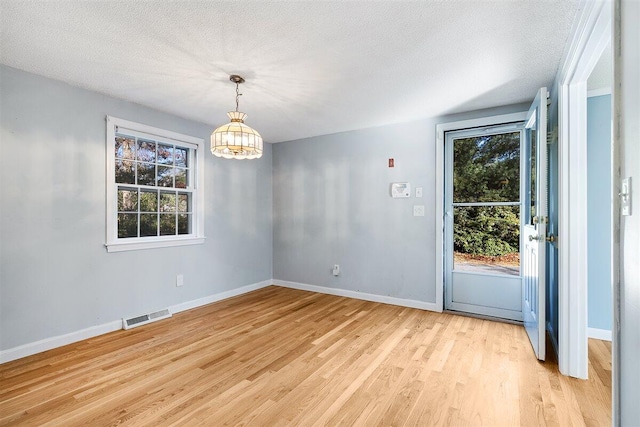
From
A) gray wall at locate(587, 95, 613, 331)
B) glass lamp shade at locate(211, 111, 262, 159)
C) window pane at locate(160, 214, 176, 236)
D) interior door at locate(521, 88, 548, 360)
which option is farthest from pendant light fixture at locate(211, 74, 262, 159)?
gray wall at locate(587, 95, 613, 331)

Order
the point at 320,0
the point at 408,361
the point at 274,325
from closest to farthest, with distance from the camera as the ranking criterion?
the point at 320,0
the point at 408,361
the point at 274,325

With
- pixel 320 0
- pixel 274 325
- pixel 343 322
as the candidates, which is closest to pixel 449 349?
pixel 343 322

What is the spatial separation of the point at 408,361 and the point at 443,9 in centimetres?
243

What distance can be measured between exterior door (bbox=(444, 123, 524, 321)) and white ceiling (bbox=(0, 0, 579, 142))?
0.52 m

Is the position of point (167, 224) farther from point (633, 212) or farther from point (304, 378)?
point (633, 212)

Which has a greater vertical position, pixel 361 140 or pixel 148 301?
pixel 361 140

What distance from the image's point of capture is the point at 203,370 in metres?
2.32

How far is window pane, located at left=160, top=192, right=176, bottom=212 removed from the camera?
3650mm

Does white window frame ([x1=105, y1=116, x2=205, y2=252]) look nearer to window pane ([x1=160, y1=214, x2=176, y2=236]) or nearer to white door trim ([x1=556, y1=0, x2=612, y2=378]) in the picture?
window pane ([x1=160, y1=214, x2=176, y2=236])

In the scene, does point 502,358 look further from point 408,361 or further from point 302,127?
point 302,127

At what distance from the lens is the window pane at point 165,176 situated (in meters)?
3.62

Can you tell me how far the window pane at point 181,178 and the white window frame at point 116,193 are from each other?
101 millimetres

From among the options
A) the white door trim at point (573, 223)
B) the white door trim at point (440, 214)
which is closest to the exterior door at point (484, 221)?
the white door trim at point (440, 214)

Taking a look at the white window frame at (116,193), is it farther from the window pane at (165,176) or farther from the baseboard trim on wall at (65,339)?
the baseboard trim on wall at (65,339)
